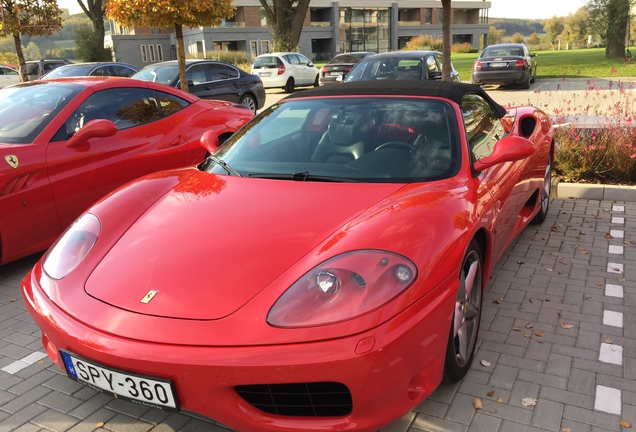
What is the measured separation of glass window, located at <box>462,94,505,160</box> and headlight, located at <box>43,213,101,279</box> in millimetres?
2059

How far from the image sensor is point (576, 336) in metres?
3.22

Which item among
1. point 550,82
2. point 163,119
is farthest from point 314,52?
point 163,119

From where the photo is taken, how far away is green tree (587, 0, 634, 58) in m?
27.7

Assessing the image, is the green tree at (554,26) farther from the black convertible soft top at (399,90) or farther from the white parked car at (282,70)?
the black convertible soft top at (399,90)

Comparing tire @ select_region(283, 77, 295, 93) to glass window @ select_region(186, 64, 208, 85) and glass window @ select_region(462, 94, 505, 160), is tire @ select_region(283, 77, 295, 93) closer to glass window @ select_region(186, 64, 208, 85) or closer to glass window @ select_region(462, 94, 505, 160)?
glass window @ select_region(186, 64, 208, 85)

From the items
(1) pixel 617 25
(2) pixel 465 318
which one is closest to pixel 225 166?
(2) pixel 465 318

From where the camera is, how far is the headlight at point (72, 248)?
2568 mm

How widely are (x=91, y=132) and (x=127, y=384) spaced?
2.94 m

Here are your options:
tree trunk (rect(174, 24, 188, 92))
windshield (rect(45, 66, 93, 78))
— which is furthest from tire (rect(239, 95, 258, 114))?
windshield (rect(45, 66, 93, 78))

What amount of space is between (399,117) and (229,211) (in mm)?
1217

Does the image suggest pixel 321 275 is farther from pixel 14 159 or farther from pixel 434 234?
pixel 14 159

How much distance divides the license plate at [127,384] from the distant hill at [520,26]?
481 feet

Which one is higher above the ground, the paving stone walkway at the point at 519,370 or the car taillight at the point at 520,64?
the car taillight at the point at 520,64

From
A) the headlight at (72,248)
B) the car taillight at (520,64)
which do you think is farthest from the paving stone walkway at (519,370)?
the car taillight at (520,64)
